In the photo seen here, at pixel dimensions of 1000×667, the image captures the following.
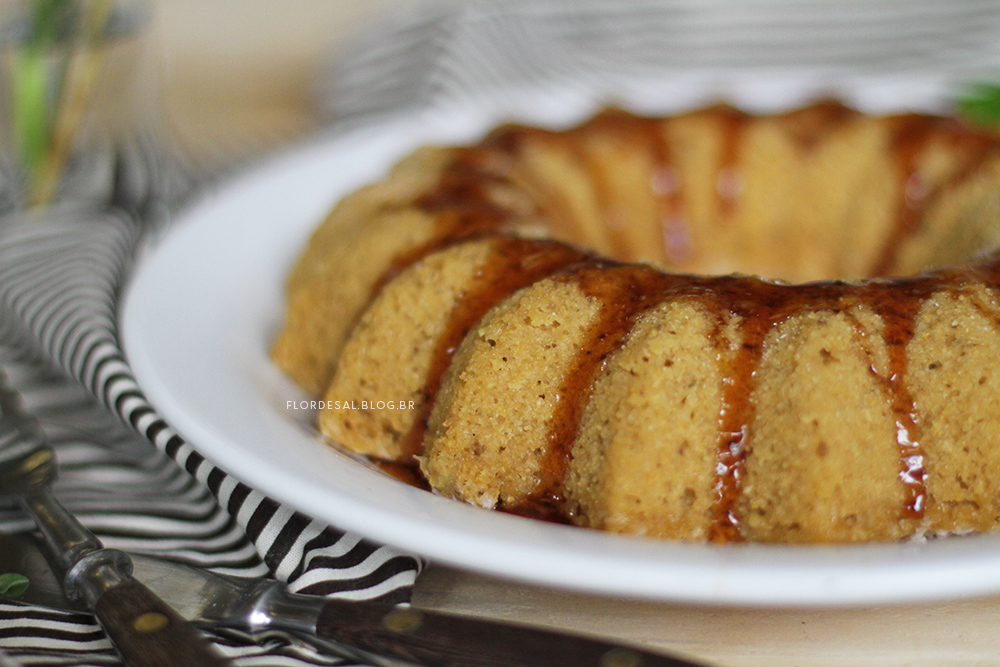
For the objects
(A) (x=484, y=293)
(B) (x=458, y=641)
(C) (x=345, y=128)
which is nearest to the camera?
(B) (x=458, y=641)

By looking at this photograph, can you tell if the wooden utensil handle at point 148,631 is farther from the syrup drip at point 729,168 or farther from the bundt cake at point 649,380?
the syrup drip at point 729,168

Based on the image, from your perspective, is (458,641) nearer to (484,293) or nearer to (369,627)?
(369,627)

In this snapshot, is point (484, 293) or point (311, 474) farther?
point (484, 293)

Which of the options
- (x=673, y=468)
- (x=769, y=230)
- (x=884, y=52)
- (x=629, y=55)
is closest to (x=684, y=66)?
(x=629, y=55)

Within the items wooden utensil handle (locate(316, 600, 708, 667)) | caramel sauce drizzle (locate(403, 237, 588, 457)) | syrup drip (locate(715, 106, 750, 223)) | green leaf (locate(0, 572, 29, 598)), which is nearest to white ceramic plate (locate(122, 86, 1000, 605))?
wooden utensil handle (locate(316, 600, 708, 667))

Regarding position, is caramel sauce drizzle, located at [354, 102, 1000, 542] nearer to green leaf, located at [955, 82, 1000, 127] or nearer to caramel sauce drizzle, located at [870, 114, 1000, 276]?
caramel sauce drizzle, located at [870, 114, 1000, 276]

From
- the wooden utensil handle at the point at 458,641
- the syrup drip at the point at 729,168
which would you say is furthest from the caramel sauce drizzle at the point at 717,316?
the syrup drip at the point at 729,168

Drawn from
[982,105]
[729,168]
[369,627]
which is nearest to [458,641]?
[369,627]

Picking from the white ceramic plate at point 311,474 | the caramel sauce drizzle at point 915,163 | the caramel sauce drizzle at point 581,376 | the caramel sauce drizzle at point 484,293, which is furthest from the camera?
the caramel sauce drizzle at point 915,163
